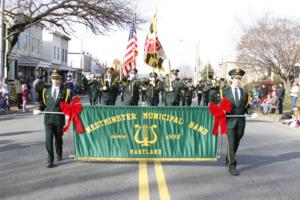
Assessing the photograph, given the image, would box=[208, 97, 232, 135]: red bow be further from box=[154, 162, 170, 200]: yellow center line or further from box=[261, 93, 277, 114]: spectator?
box=[261, 93, 277, 114]: spectator

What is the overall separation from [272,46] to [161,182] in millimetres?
35878

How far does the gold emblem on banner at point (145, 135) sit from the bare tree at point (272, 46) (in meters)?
34.4

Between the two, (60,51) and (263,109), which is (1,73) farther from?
(60,51)

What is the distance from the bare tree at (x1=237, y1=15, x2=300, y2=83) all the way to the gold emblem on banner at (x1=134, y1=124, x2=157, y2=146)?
3435cm

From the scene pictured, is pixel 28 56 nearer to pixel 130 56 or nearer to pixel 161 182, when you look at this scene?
pixel 130 56

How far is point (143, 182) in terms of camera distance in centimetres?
690

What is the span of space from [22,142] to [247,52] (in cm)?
3423

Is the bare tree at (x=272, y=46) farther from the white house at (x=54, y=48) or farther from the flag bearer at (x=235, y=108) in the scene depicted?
the flag bearer at (x=235, y=108)

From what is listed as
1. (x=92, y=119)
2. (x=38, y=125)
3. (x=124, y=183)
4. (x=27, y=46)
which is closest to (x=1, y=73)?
(x=38, y=125)

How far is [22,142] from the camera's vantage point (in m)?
10.9

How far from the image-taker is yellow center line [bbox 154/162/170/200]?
Answer: 6.13 meters

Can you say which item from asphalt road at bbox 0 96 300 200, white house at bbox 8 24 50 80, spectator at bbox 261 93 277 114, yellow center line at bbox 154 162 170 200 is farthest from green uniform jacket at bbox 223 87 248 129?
white house at bbox 8 24 50 80

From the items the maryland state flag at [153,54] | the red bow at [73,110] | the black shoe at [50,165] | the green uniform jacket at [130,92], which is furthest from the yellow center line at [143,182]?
the maryland state flag at [153,54]

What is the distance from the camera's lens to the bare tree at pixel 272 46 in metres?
40.2
